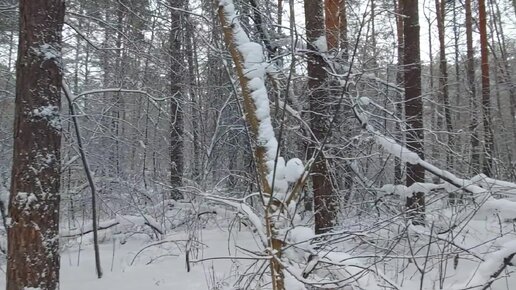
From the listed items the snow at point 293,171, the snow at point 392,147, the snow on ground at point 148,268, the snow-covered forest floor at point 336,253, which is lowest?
the snow on ground at point 148,268

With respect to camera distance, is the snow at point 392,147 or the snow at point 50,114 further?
the snow at point 392,147

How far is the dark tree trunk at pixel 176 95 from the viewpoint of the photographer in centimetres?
689

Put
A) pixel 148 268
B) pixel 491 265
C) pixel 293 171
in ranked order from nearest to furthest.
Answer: pixel 293 171 → pixel 491 265 → pixel 148 268

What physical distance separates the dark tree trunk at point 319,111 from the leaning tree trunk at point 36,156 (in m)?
2.74

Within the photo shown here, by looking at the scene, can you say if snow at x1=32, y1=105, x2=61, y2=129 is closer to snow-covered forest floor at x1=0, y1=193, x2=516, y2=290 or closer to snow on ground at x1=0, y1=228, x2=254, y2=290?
snow-covered forest floor at x1=0, y1=193, x2=516, y2=290

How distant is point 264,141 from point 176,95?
5.88 m

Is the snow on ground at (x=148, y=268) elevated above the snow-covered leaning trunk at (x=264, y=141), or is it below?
below

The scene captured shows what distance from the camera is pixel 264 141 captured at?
9.70 feet

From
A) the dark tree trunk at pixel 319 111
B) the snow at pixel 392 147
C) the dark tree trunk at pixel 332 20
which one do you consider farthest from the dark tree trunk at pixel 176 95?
the snow at pixel 392 147

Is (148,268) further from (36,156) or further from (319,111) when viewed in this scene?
(319,111)

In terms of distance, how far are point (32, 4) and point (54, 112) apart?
97 centimetres

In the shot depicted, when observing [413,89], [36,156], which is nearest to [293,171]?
[36,156]

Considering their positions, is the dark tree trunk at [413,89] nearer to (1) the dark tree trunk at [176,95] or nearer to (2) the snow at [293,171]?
(1) the dark tree trunk at [176,95]

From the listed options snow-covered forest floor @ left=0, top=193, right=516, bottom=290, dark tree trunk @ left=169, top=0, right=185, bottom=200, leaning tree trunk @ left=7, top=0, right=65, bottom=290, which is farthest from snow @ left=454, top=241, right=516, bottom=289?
dark tree trunk @ left=169, top=0, right=185, bottom=200
